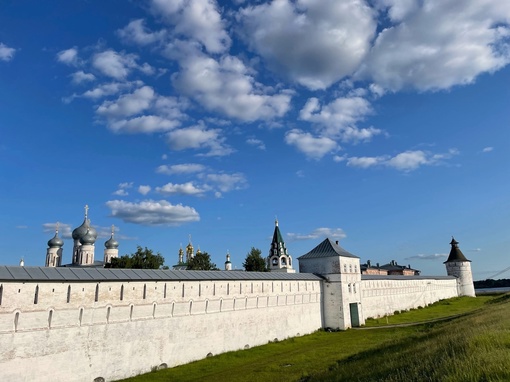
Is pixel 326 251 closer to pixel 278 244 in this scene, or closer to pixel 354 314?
pixel 354 314

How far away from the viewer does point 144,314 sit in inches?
626

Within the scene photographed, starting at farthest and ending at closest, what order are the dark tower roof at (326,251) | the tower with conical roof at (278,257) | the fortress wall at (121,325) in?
the tower with conical roof at (278,257) < the dark tower roof at (326,251) < the fortress wall at (121,325)

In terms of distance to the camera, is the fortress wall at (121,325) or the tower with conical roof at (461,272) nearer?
the fortress wall at (121,325)

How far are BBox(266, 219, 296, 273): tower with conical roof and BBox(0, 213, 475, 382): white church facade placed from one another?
1037 cm

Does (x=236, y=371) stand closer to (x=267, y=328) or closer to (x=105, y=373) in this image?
(x=105, y=373)

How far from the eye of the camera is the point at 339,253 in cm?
2931

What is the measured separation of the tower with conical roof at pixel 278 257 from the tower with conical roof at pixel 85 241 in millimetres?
18312

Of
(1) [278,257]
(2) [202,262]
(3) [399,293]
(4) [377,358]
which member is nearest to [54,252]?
(2) [202,262]

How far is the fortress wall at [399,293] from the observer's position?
33.7 meters

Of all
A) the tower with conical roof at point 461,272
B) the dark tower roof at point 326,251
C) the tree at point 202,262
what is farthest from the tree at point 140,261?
the tower with conical roof at point 461,272

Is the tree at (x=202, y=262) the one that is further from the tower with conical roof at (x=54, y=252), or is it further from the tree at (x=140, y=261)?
the tower with conical roof at (x=54, y=252)

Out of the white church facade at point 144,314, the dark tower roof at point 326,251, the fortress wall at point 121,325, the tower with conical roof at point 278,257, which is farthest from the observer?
the tower with conical roof at point 278,257

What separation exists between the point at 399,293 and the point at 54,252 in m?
36.1

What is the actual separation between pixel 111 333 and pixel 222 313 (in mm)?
6256
